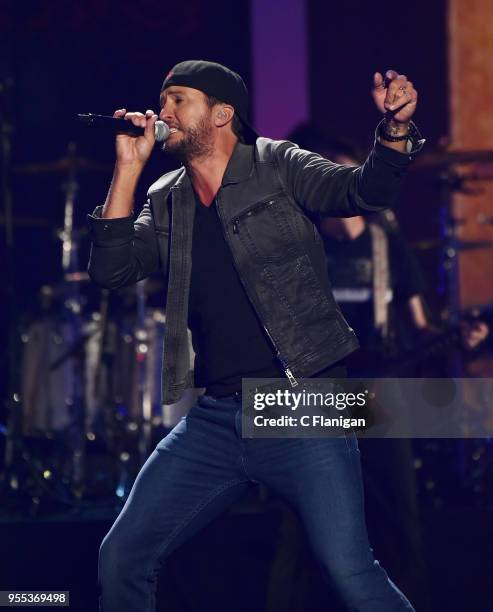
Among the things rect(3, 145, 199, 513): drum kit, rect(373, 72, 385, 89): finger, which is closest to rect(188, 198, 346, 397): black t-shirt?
rect(373, 72, 385, 89): finger

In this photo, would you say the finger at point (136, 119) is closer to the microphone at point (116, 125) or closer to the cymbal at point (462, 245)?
the microphone at point (116, 125)

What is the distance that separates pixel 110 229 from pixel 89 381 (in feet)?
11.6

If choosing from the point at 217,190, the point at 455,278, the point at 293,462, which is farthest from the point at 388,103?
the point at 455,278

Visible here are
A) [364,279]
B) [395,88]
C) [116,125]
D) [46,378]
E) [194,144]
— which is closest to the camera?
[395,88]

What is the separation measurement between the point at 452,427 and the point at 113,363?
221 centimetres

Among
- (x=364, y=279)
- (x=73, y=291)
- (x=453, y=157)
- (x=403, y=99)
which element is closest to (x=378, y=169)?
(x=403, y=99)

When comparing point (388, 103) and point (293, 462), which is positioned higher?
point (388, 103)

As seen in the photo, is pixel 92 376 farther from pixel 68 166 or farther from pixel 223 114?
pixel 223 114

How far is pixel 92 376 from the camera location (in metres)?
6.50

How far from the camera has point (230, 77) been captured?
3.42 metres

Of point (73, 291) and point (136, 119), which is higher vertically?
point (136, 119)

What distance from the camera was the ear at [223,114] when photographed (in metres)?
3.33

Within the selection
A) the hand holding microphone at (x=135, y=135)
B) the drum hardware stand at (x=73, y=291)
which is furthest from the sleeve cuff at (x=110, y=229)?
the drum hardware stand at (x=73, y=291)

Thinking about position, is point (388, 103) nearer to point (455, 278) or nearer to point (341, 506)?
Answer: point (341, 506)
